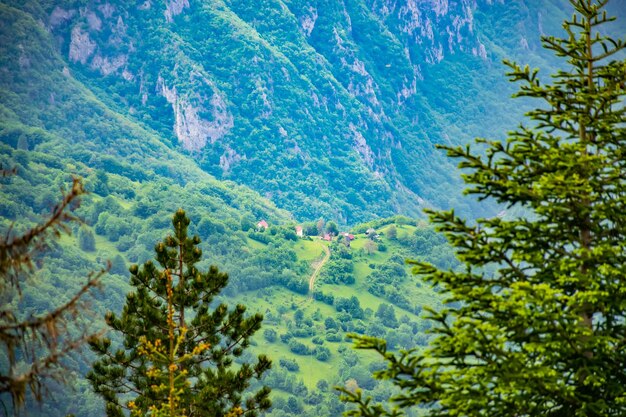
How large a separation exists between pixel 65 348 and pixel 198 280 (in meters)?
18.8

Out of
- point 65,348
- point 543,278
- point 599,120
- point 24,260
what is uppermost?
point 599,120

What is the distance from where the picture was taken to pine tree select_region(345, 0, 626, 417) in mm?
16516

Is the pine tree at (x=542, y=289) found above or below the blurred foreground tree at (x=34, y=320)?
above

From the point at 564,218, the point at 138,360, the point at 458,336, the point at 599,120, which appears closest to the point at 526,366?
the point at 458,336

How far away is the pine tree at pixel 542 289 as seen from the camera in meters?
16.5

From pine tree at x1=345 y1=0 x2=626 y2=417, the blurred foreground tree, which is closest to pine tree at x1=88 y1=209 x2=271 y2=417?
pine tree at x1=345 y1=0 x2=626 y2=417

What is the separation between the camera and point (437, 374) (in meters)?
16.8

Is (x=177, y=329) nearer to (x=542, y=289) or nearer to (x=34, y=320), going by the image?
(x=542, y=289)

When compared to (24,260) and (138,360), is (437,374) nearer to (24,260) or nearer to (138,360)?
(24,260)

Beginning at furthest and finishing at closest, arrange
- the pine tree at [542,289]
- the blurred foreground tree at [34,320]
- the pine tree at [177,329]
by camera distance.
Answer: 1. the pine tree at [177,329]
2. the pine tree at [542,289]
3. the blurred foreground tree at [34,320]

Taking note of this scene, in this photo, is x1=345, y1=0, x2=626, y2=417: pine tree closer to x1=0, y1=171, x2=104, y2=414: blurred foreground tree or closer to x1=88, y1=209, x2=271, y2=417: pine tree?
x1=0, y1=171, x2=104, y2=414: blurred foreground tree

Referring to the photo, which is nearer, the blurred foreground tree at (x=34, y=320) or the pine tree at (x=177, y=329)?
the blurred foreground tree at (x=34, y=320)

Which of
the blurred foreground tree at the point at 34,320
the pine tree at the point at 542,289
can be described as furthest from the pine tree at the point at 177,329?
the blurred foreground tree at the point at 34,320

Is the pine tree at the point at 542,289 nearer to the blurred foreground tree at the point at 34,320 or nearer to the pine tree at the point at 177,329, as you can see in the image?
the blurred foreground tree at the point at 34,320
